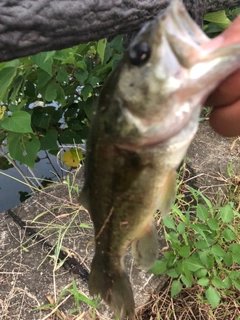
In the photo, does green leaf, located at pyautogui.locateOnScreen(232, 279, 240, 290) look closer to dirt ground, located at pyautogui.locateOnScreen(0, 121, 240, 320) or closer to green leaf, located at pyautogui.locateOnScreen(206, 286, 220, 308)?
green leaf, located at pyautogui.locateOnScreen(206, 286, 220, 308)

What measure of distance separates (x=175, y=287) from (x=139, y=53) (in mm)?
1284

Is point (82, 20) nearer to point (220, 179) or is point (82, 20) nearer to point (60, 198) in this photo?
point (60, 198)

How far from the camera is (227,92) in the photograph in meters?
1.14

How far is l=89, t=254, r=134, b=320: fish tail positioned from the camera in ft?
4.50

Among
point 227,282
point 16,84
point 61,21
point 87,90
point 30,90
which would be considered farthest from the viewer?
point 30,90

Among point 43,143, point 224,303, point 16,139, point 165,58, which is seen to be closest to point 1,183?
point 43,143

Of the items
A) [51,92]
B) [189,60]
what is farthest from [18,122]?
[189,60]

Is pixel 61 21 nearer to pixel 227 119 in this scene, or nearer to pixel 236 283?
pixel 227 119

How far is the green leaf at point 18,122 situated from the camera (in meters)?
2.13

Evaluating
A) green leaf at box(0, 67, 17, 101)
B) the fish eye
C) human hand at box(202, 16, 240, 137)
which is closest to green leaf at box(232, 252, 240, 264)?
human hand at box(202, 16, 240, 137)

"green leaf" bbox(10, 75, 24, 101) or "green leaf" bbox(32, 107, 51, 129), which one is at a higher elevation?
"green leaf" bbox(10, 75, 24, 101)

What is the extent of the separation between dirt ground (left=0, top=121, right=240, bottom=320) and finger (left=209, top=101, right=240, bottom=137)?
1.08 m

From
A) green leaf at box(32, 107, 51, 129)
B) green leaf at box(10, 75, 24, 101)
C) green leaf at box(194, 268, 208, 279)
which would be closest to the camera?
green leaf at box(194, 268, 208, 279)

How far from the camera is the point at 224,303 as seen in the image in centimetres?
201
